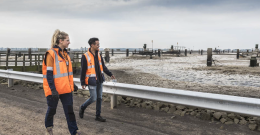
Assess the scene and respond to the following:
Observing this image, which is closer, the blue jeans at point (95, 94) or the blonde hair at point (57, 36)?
the blonde hair at point (57, 36)

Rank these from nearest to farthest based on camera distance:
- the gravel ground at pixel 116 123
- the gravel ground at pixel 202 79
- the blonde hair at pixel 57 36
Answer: the blonde hair at pixel 57 36, the gravel ground at pixel 116 123, the gravel ground at pixel 202 79

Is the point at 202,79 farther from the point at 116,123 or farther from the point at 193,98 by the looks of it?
the point at 116,123

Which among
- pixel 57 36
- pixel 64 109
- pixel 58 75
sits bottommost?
pixel 64 109

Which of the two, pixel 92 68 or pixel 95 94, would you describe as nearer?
pixel 92 68

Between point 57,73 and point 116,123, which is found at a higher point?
point 57,73

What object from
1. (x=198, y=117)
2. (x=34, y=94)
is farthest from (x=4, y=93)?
(x=198, y=117)

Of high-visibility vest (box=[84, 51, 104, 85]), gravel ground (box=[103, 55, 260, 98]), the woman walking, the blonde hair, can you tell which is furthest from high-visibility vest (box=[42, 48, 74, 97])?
gravel ground (box=[103, 55, 260, 98])

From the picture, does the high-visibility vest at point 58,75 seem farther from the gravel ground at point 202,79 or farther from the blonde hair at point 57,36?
the gravel ground at point 202,79

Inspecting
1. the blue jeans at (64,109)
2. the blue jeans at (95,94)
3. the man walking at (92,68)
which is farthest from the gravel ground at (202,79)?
the blue jeans at (64,109)

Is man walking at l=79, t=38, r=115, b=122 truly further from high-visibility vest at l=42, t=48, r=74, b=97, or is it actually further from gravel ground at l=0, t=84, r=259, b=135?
high-visibility vest at l=42, t=48, r=74, b=97

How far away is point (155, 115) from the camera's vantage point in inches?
214

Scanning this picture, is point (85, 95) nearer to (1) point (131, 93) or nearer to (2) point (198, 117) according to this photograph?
(1) point (131, 93)

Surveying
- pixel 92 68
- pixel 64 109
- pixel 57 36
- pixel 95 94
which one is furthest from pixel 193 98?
pixel 57 36

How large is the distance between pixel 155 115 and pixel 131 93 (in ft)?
2.50
